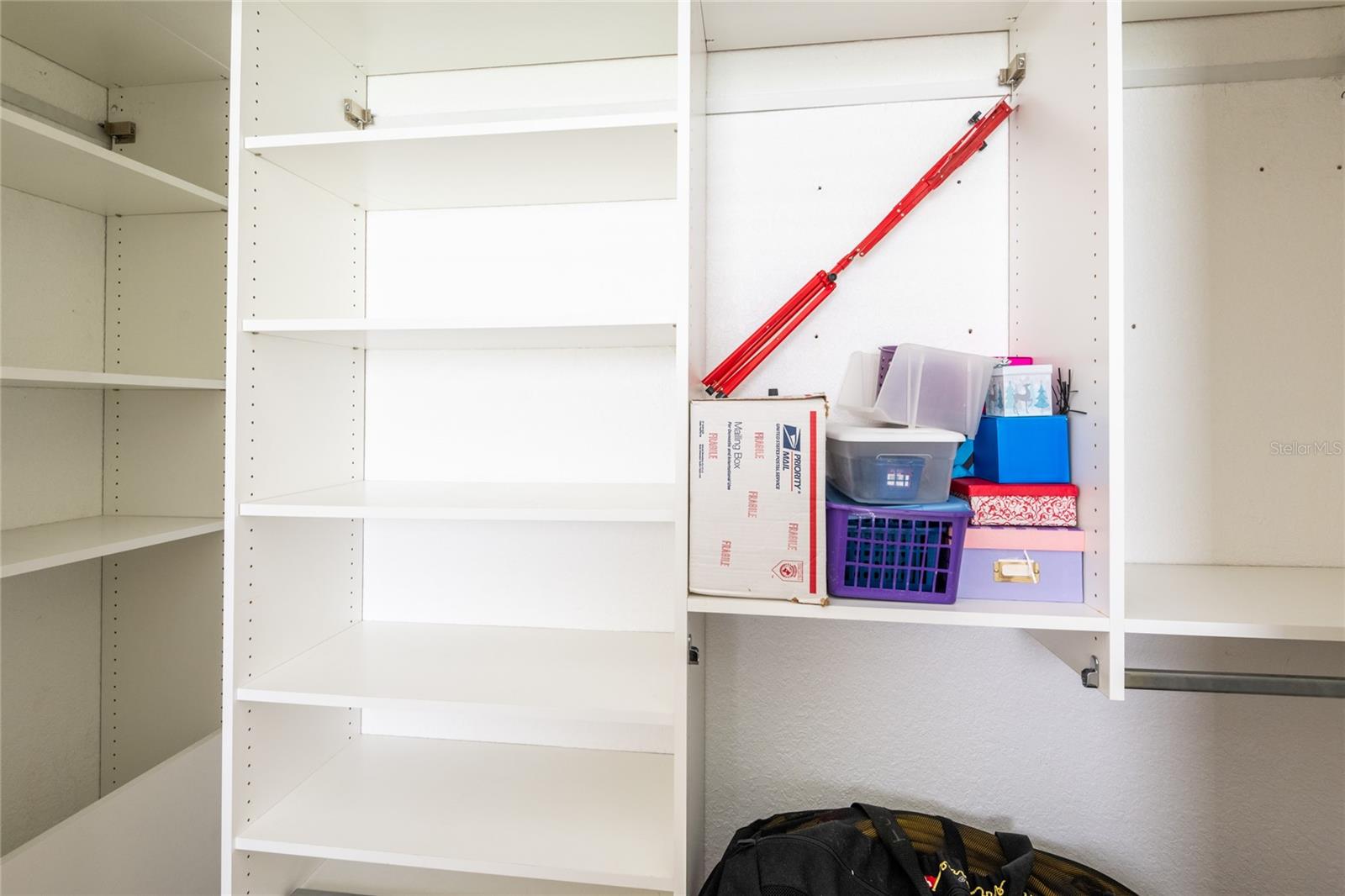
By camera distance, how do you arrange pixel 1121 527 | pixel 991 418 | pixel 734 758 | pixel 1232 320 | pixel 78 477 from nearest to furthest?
1. pixel 1121 527
2. pixel 991 418
3. pixel 1232 320
4. pixel 734 758
5. pixel 78 477

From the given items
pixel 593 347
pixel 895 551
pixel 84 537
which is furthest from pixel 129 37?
pixel 895 551

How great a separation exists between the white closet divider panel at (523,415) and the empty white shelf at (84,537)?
1.41ft

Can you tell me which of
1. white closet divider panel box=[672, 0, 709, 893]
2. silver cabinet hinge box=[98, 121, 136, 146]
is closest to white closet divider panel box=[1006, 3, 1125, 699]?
white closet divider panel box=[672, 0, 709, 893]

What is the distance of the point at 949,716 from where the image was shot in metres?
1.32

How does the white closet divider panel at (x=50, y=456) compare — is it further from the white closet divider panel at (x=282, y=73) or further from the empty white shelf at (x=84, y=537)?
the white closet divider panel at (x=282, y=73)

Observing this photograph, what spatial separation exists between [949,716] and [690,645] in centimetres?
62

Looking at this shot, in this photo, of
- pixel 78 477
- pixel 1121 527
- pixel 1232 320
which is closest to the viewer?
pixel 1121 527

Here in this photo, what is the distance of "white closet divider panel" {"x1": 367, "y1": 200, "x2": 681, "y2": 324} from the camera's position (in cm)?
139

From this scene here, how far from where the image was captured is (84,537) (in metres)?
1.35

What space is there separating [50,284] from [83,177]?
30 cm

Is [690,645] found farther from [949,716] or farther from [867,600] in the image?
[949,716]

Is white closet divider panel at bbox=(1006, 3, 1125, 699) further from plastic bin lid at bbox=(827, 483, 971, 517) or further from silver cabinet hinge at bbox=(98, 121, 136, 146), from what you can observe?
silver cabinet hinge at bbox=(98, 121, 136, 146)

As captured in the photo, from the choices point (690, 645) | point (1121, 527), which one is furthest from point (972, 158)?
point (690, 645)

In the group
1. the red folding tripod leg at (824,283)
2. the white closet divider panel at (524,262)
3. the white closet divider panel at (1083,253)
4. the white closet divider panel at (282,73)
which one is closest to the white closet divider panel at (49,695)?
the white closet divider panel at (524,262)
